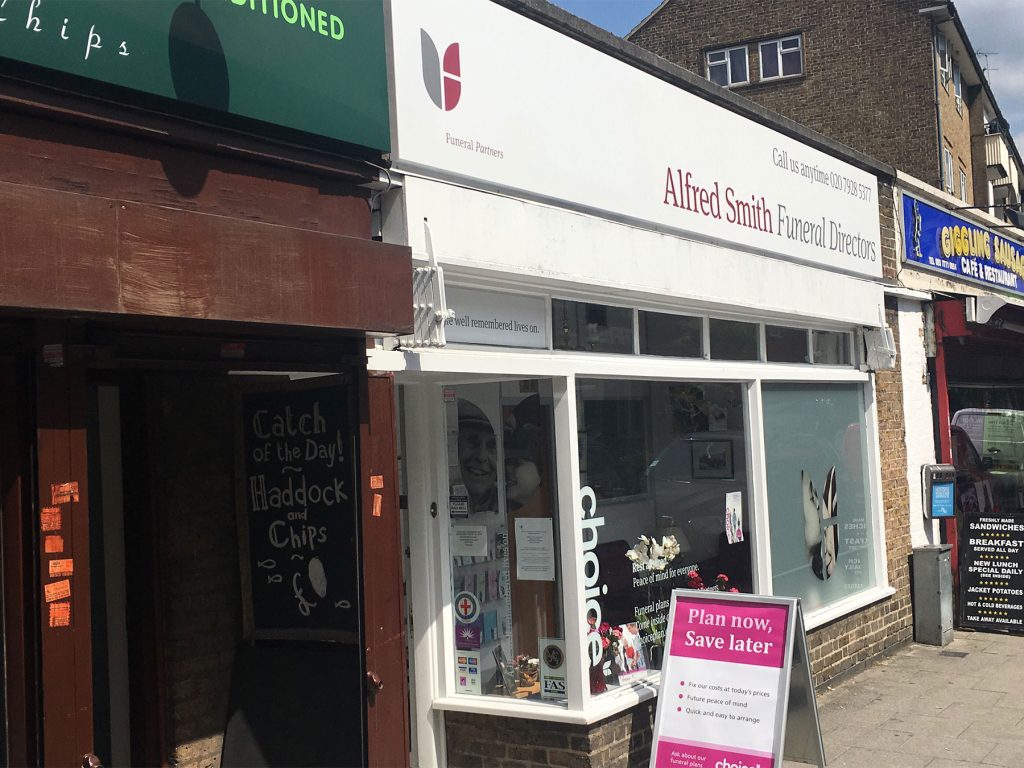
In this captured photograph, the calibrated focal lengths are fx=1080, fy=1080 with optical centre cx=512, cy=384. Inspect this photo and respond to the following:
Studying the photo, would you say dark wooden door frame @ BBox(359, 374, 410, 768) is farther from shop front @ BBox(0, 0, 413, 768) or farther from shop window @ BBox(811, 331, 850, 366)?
shop window @ BBox(811, 331, 850, 366)

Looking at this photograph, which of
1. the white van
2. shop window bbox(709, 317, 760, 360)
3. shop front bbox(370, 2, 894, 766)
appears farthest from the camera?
the white van

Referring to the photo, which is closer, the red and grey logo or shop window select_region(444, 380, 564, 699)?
the red and grey logo

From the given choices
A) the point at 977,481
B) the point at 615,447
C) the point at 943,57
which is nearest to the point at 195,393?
the point at 615,447

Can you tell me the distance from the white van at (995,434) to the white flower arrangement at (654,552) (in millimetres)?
7606

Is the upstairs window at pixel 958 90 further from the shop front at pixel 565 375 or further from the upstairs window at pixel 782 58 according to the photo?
the shop front at pixel 565 375

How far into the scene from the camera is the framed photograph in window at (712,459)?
771 cm

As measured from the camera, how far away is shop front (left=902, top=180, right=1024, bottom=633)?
428 inches

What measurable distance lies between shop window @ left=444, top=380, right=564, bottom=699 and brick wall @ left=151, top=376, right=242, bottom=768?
1.40 metres

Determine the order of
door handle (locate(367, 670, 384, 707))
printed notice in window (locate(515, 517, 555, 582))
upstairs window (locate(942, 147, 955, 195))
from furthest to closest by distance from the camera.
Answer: upstairs window (locate(942, 147, 955, 195)), printed notice in window (locate(515, 517, 555, 582)), door handle (locate(367, 670, 384, 707))

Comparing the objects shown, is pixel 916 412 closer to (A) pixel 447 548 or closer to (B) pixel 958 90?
(A) pixel 447 548

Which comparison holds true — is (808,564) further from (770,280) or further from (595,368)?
(595,368)

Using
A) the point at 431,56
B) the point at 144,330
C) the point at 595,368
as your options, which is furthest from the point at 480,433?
the point at 144,330

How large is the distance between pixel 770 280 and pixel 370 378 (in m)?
4.53

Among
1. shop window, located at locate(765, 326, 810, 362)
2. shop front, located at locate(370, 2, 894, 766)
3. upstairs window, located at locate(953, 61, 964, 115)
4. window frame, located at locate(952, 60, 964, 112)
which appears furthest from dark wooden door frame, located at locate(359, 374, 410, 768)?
upstairs window, located at locate(953, 61, 964, 115)
